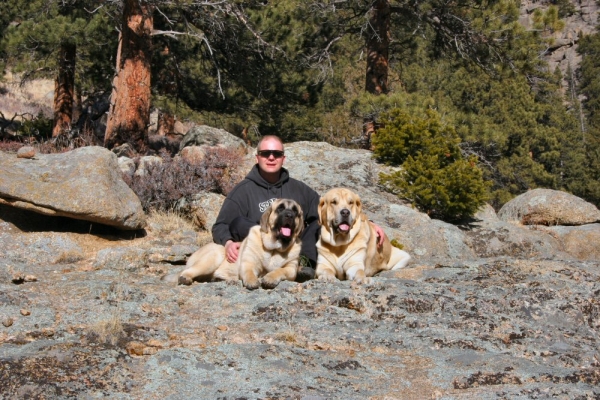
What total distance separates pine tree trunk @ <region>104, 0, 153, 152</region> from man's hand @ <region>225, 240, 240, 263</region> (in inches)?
267

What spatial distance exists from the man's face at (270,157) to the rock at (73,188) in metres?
3.10

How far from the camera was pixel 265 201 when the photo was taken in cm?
703

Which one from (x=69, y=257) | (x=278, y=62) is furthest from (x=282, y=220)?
(x=278, y=62)

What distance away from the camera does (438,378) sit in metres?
3.83

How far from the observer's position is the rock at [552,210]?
44.8ft

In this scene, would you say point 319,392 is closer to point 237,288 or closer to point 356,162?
point 237,288

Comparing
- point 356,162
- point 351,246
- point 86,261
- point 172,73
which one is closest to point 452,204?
point 356,162

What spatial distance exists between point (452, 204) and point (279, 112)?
19.1ft

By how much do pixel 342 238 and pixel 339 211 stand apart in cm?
38

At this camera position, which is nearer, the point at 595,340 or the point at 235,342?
the point at 235,342

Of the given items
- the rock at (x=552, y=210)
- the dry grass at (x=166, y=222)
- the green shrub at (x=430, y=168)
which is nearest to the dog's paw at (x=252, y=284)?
the dry grass at (x=166, y=222)

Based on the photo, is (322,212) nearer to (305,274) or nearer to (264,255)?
(305,274)

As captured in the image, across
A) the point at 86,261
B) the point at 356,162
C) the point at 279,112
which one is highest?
the point at 279,112

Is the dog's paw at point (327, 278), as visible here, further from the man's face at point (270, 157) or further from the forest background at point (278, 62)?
the forest background at point (278, 62)
